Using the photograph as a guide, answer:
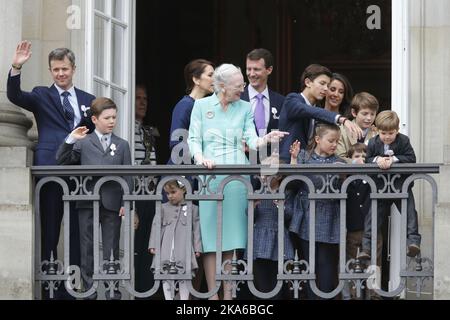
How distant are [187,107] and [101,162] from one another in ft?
2.70

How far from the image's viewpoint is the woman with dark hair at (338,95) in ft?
50.8

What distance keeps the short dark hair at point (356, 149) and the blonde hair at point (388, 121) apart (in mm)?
406

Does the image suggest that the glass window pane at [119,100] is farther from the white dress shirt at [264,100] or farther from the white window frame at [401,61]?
the white window frame at [401,61]

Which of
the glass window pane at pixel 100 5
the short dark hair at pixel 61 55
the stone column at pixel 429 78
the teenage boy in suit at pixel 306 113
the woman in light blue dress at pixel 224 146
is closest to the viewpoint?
the woman in light blue dress at pixel 224 146

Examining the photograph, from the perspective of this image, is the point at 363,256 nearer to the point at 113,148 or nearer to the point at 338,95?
the point at 338,95

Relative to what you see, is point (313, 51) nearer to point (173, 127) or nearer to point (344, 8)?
point (344, 8)

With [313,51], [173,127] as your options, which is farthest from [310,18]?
[173,127]

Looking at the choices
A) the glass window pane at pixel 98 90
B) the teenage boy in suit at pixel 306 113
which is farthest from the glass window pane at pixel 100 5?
the teenage boy in suit at pixel 306 113

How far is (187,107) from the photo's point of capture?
15438 mm

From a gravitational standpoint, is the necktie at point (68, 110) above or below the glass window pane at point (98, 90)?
below

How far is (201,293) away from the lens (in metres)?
14.8

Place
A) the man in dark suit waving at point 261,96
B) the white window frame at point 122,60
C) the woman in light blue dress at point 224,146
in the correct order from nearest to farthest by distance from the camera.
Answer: the woman in light blue dress at point 224,146 → the man in dark suit waving at point 261,96 → the white window frame at point 122,60
